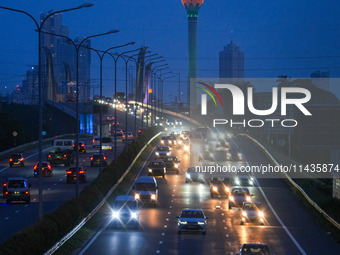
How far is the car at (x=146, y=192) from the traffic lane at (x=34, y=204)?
4653 mm

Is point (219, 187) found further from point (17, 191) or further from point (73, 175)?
point (17, 191)

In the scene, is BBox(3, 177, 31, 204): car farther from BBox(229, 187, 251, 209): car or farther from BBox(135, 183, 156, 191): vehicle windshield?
BBox(229, 187, 251, 209): car

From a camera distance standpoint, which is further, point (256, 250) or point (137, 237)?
point (137, 237)

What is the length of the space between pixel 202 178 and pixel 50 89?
372 ft

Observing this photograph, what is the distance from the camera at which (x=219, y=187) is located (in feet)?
172

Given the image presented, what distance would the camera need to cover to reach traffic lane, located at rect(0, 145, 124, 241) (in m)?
35.3

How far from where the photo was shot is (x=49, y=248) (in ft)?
87.1

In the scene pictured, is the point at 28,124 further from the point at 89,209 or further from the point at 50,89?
the point at 89,209

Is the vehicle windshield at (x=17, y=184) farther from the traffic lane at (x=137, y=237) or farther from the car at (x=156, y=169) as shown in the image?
the car at (x=156, y=169)

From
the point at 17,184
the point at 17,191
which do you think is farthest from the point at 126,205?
the point at 17,184

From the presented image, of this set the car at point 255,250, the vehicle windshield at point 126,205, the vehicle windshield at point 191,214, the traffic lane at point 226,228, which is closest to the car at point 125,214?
the vehicle windshield at point 126,205

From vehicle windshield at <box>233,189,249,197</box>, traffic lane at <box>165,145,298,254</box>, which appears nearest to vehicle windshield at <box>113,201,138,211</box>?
traffic lane at <box>165,145,298,254</box>

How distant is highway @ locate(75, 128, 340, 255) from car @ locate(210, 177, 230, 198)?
664 millimetres

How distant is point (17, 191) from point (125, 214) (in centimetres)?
1139
